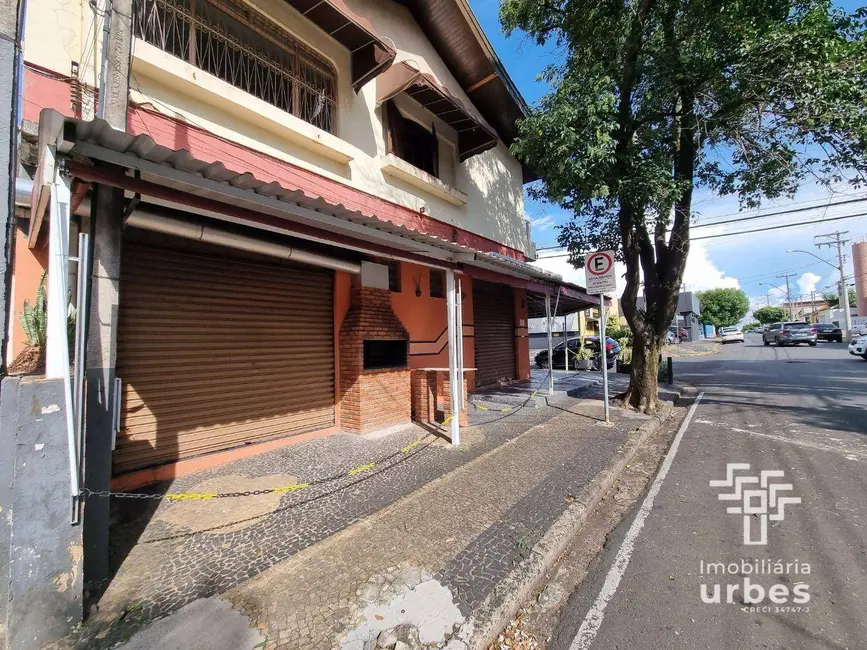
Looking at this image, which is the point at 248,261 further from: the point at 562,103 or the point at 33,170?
the point at 562,103

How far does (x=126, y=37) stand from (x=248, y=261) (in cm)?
253

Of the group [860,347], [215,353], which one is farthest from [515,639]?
[860,347]

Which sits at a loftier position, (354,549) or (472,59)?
(472,59)

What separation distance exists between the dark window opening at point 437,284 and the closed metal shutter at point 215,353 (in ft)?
8.50

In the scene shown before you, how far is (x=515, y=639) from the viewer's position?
2424 mm

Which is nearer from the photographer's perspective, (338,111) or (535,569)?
(535,569)

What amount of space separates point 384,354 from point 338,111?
418 centimetres

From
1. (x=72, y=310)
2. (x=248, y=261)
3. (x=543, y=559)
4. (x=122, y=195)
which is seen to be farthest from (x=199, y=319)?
(x=543, y=559)

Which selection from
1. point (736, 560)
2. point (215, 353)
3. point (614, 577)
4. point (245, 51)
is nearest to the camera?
point (614, 577)

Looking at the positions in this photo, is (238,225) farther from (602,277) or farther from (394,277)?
(602,277)

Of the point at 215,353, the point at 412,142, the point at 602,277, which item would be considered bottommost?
the point at 215,353

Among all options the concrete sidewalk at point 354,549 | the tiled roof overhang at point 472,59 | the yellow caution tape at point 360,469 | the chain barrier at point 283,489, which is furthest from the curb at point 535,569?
the tiled roof overhang at point 472,59

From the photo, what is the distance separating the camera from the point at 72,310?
2.86 metres

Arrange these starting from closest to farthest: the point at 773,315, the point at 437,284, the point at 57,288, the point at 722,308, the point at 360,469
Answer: the point at 57,288 → the point at 360,469 → the point at 437,284 → the point at 722,308 → the point at 773,315
